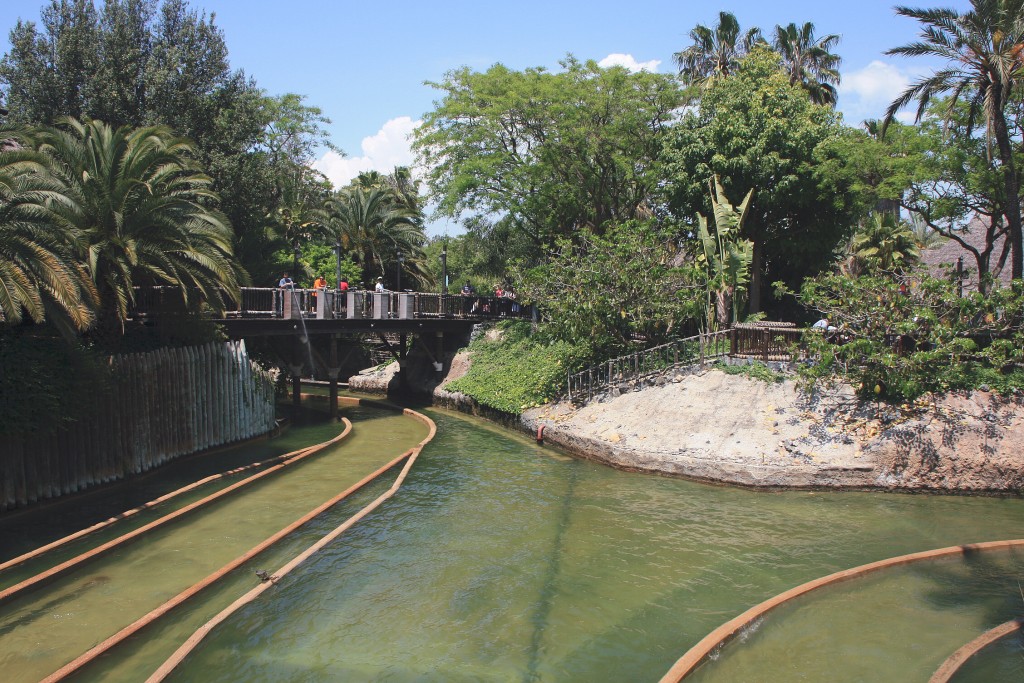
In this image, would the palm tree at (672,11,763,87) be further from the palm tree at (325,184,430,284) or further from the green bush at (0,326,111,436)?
the green bush at (0,326,111,436)

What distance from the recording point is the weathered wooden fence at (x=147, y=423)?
14.3m

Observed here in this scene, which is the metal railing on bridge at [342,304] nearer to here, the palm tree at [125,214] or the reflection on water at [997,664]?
the palm tree at [125,214]

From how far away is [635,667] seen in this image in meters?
9.18

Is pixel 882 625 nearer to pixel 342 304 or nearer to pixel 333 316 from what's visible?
pixel 333 316

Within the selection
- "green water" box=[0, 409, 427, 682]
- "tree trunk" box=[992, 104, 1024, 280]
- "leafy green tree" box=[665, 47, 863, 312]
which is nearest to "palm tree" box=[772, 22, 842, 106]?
"leafy green tree" box=[665, 47, 863, 312]

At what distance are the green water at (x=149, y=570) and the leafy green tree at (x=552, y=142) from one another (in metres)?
17.5

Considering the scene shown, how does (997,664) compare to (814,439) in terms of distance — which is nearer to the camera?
(997,664)

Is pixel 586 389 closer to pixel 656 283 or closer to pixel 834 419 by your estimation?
pixel 656 283

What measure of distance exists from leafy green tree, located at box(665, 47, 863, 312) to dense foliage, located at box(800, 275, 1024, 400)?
31.3 feet

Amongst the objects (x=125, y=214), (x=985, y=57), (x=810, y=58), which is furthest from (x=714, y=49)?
(x=125, y=214)

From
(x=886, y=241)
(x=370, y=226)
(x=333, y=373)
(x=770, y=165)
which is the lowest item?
(x=333, y=373)

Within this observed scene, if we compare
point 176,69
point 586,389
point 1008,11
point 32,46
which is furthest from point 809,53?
point 32,46

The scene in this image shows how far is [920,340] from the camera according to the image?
1752cm

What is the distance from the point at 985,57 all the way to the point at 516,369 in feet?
56.1
